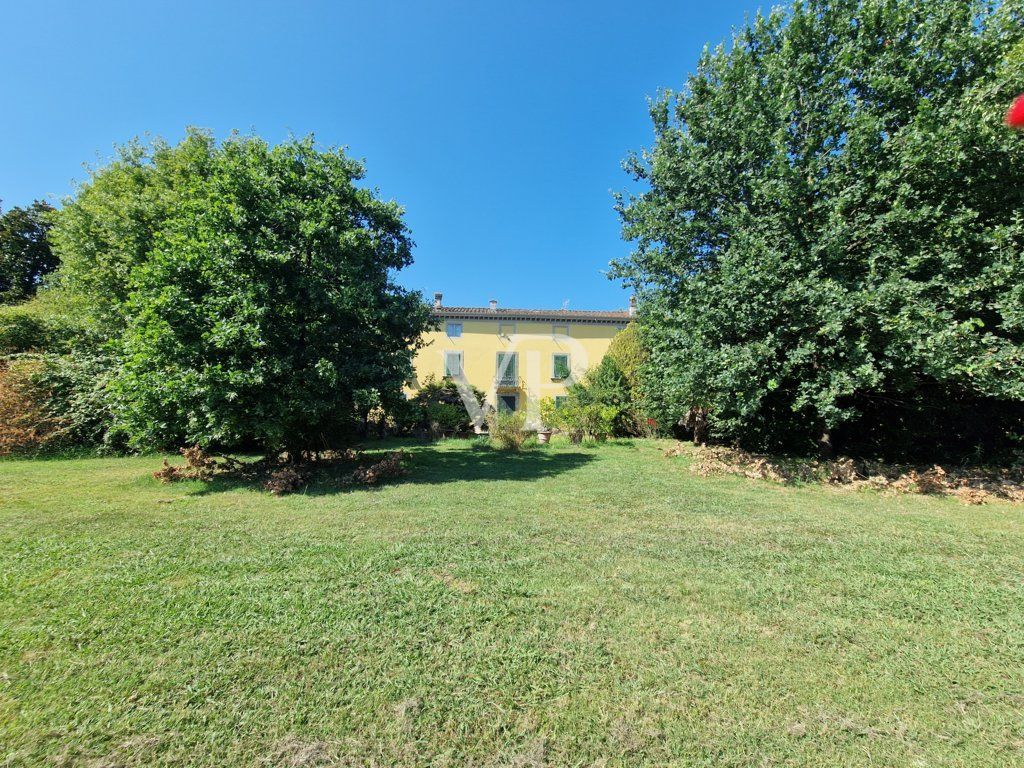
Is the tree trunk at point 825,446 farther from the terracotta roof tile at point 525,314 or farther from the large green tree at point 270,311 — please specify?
the terracotta roof tile at point 525,314

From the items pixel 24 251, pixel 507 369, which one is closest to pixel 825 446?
pixel 507 369

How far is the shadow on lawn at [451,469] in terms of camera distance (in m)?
7.96

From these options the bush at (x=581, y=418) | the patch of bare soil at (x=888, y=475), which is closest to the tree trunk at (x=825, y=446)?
the patch of bare soil at (x=888, y=475)

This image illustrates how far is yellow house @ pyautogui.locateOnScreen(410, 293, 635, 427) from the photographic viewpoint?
25.9 m

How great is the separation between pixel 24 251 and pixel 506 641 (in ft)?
126

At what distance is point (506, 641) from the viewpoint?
2.85 m

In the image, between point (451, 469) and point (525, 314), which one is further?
point (525, 314)

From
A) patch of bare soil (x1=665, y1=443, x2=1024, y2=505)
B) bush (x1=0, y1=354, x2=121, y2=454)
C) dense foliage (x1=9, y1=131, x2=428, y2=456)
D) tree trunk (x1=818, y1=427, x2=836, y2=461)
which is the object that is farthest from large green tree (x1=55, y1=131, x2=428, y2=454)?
tree trunk (x1=818, y1=427, x2=836, y2=461)

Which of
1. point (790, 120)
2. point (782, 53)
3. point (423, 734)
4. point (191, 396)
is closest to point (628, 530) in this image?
point (423, 734)

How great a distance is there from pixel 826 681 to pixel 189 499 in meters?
8.80

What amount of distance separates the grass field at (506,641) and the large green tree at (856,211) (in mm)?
3403

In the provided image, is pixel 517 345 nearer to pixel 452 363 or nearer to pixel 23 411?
pixel 452 363

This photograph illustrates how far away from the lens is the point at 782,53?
8734 mm

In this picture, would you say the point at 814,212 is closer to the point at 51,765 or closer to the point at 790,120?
the point at 790,120
